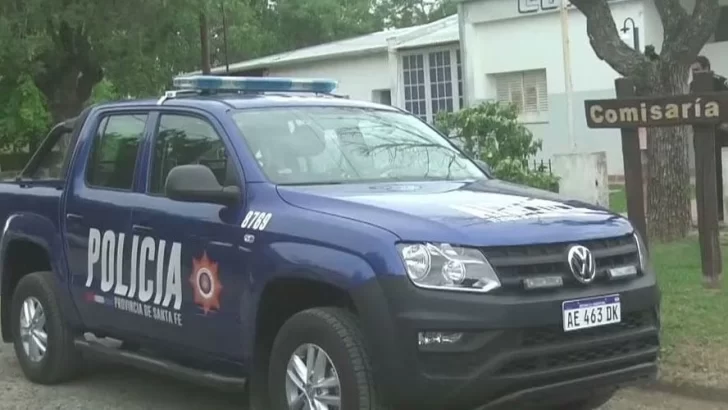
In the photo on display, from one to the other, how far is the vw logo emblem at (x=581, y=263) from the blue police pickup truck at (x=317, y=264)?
1cm

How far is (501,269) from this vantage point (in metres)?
5.34

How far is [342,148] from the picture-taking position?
6.74m

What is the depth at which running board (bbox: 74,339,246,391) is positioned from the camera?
6.27 m

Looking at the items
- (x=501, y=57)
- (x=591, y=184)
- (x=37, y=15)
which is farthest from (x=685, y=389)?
(x=501, y=57)

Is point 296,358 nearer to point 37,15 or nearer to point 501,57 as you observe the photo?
point 37,15

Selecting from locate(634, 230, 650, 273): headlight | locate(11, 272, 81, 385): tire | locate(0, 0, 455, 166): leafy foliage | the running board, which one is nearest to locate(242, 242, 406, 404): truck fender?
the running board

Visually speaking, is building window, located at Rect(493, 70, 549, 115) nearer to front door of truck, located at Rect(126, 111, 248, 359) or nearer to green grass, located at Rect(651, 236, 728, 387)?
green grass, located at Rect(651, 236, 728, 387)

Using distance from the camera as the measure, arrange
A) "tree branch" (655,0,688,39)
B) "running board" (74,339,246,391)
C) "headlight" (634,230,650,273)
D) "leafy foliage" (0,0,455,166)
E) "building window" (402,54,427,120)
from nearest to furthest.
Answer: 1. "headlight" (634,230,650,273)
2. "running board" (74,339,246,391)
3. "tree branch" (655,0,688,39)
4. "leafy foliage" (0,0,455,166)
5. "building window" (402,54,427,120)

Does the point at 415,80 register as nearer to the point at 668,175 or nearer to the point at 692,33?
the point at 668,175

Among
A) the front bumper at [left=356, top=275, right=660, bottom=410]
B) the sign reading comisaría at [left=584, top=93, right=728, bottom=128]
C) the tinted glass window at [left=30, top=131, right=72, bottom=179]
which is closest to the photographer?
the front bumper at [left=356, top=275, right=660, bottom=410]

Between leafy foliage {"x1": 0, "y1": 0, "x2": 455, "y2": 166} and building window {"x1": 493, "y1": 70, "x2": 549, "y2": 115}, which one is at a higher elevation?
leafy foliage {"x1": 0, "y1": 0, "x2": 455, "y2": 166}

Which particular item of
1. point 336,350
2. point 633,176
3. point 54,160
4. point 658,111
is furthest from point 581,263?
point 54,160

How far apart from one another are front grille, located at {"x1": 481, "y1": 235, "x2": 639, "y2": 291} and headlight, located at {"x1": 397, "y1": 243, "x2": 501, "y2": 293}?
5 cm

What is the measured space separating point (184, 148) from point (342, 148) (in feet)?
3.06
